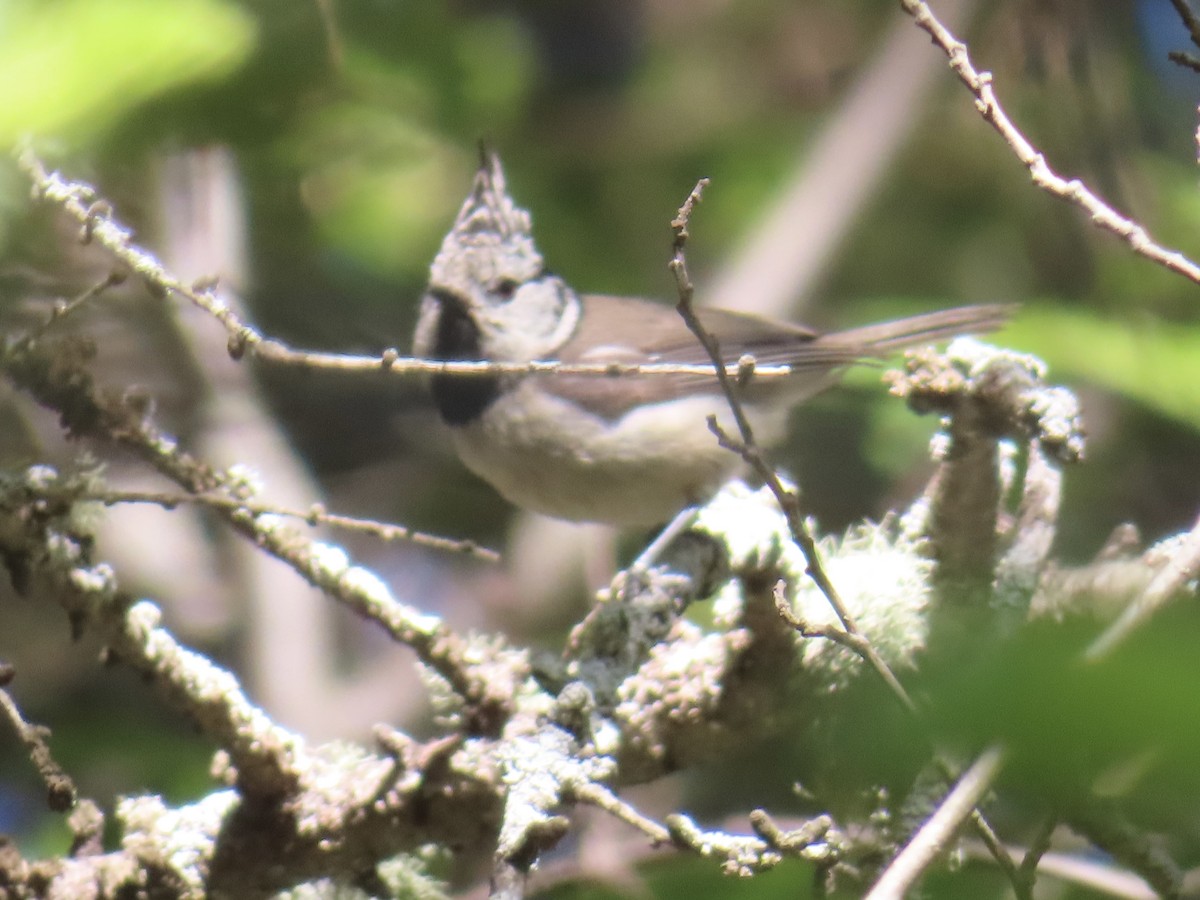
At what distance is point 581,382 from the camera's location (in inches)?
126

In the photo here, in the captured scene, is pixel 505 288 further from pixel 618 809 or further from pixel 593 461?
pixel 618 809

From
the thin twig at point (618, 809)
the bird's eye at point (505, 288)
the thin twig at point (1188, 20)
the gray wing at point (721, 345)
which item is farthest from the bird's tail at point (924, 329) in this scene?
the thin twig at point (618, 809)

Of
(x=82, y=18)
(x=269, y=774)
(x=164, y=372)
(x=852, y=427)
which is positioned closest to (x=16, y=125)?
(x=82, y=18)

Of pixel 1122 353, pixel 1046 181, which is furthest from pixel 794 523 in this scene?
pixel 1122 353

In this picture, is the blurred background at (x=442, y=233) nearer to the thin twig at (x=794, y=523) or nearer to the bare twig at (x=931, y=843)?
the thin twig at (x=794, y=523)

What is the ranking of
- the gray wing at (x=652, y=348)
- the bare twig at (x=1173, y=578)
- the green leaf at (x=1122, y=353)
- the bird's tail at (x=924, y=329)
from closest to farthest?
the bare twig at (x=1173, y=578), the green leaf at (x=1122, y=353), the gray wing at (x=652, y=348), the bird's tail at (x=924, y=329)

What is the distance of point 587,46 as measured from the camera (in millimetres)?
6211

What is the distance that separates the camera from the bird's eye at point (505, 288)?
3.28 metres

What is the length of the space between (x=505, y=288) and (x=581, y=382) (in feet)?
1.04

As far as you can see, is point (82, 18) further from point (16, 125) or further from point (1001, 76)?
point (1001, 76)

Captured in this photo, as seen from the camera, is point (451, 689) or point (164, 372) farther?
point (164, 372)

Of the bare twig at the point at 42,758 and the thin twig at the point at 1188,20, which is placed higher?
the thin twig at the point at 1188,20

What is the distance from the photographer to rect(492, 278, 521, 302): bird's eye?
10.8ft

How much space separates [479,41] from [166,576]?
218cm
